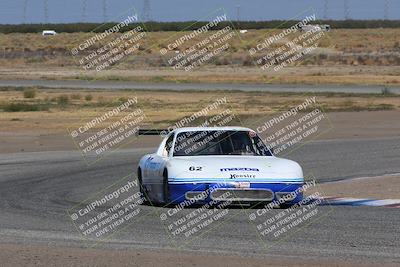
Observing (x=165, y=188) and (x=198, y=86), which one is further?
(x=198, y=86)

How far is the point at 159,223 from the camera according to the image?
1505 centimetres

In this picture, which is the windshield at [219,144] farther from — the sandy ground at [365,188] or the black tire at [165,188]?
the sandy ground at [365,188]

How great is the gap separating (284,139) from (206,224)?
18.3m

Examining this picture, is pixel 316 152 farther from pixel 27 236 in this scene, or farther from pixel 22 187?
pixel 27 236

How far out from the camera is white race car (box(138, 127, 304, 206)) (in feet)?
53.9

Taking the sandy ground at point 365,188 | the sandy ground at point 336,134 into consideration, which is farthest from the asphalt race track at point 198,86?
the sandy ground at point 365,188

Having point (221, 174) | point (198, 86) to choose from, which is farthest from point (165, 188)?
point (198, 86)

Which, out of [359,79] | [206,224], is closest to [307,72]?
[359,79]

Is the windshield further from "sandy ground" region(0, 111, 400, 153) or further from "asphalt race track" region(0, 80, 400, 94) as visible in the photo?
"asphalt race track" region(0, 80, 400, 94)

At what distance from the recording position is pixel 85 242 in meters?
13.3

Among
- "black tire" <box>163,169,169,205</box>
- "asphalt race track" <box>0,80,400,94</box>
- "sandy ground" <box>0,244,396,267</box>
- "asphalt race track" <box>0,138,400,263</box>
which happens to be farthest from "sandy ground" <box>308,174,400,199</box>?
"asphalt race track" <box>0,80,400,94</box>

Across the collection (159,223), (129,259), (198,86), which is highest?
(129,259)

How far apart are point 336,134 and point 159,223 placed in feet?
69.7

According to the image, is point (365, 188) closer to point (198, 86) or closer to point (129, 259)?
point (129, 259)
